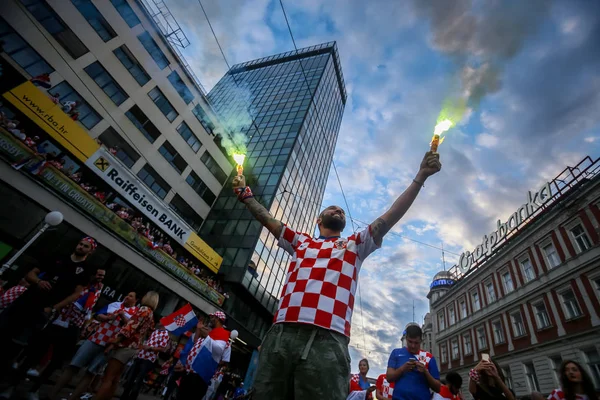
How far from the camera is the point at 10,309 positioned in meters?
3.63

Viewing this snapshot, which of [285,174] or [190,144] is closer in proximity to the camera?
[190,144]

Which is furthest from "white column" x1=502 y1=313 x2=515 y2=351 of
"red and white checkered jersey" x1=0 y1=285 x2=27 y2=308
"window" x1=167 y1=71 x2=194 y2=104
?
"window" x1=167 y1=71 x2=194 y2=104

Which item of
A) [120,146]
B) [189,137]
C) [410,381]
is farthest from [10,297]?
[189,137]

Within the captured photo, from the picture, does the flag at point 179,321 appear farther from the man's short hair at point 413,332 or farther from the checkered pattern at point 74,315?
the man's short hair at point 413,332

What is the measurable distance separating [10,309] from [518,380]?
23741 millimetres

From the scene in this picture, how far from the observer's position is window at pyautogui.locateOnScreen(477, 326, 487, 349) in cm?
2117

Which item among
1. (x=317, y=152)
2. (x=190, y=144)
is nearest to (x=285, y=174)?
(x=190, y=144)

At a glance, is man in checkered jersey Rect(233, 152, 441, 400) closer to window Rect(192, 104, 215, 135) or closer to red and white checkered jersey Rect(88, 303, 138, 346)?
red and white checkered jersey Rect(88, 303, 138, 346)

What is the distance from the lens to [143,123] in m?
18.5

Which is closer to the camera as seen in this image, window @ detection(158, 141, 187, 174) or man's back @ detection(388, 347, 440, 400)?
man's back @ detection(388, 347, 440, 400)

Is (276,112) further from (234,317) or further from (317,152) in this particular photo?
(234,317)

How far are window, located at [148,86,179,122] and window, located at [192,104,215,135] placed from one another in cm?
222

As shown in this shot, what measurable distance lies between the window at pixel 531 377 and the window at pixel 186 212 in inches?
968

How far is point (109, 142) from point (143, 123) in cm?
274
